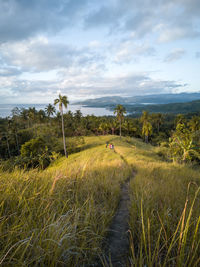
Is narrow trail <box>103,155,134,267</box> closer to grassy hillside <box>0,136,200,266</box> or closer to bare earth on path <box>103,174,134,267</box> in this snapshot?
bare earth on path <box>103,174,134,267</box>

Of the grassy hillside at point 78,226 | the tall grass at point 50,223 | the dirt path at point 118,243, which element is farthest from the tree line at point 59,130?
the dirt path at point 118,243

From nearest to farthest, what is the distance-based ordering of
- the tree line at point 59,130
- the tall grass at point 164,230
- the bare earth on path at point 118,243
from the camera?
the tall grass at point 164,230
the bare earth on path at point 118,243
the tree line at point 59,130

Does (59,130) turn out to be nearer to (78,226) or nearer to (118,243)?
(78,226)

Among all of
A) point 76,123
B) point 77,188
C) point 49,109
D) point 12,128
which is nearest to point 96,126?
point 76,123

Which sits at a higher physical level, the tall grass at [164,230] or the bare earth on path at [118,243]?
the tall grass at [164,230]

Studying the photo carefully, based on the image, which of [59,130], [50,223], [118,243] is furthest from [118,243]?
[59,130]

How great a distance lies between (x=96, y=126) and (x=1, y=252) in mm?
70225

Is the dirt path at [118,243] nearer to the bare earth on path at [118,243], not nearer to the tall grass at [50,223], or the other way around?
the bare earth on path at [118,243]

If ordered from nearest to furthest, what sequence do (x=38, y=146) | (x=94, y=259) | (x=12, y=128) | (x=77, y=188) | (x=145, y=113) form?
(x=94, y=259) → (x=77, y=188) → (x=38, y=146) → (x=12, y=128) → (x=145, y=113)

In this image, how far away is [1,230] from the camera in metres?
1.56

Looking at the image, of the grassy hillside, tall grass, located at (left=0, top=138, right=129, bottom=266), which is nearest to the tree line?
tall grass, located at (left=0, top=138, right=129, bottom=266)

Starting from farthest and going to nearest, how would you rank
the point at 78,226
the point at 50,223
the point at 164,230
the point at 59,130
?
the point at 59,130
the point at 78,226
the point at 50,223
the point at 164,230

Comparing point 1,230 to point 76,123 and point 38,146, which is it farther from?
point 76,123

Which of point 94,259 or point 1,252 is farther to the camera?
point 94,259
